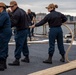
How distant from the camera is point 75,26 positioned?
20.9 metres

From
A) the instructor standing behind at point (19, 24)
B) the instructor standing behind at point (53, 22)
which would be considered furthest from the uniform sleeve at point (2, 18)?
the instructor standing behind at point (53, 22)

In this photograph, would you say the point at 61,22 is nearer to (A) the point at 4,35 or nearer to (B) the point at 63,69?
(A) the point at 4,35

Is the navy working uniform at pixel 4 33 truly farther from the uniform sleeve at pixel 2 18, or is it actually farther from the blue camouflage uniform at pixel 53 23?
the blue camouflage uniform at pixel 53 23

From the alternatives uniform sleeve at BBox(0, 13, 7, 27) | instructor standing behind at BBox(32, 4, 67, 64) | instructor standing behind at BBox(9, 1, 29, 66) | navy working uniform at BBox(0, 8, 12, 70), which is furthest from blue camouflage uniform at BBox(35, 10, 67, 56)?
uniform sleeve at BBox(0, 13, 7, 27)

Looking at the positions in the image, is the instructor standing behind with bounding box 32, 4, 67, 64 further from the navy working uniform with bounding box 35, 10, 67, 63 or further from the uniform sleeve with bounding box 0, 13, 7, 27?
the uniform sleeve with bounding box 0, 13, 7, 27

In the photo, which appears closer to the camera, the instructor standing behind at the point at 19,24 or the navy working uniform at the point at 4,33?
the navy working uniform at the point at 4,33

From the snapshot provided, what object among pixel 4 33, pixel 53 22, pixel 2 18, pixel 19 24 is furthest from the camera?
pixel 53 22

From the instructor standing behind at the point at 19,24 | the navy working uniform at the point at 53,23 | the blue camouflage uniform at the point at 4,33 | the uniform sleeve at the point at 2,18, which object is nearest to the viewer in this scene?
the uniform sleeve at the point at 2,18

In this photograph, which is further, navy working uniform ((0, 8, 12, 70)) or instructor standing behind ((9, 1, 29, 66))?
instructor standing behind ((9, 1, 29, 66))

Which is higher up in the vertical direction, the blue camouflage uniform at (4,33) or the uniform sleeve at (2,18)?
the uniform sleeve at (2,18)

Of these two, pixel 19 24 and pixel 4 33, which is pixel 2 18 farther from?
pixel 19 24

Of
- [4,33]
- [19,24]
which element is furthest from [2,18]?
[19,24]

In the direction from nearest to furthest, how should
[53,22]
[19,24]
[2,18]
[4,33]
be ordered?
[2,18] < [4,33] < [19,24] < [53,22]

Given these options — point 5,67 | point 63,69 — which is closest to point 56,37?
point 5,67
